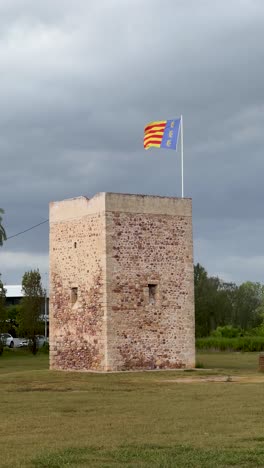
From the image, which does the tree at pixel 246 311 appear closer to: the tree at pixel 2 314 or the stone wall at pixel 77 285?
the tree at pixel 2 314

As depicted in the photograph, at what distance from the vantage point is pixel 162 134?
104 ft

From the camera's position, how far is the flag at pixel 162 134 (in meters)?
31.6

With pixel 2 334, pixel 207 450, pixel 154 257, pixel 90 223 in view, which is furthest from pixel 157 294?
pixel 2 334

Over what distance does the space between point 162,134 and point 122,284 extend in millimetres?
5778

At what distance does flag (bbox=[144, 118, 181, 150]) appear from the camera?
A: 3162 centimetres

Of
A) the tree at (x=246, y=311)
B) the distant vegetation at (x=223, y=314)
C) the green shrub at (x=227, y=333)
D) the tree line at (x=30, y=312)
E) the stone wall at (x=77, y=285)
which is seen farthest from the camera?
the tree at (x=246, y=311)

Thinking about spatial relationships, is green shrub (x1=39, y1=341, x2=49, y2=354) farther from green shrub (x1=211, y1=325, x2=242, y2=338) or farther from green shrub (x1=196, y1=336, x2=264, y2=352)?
green shrub (x1=211, y1=325, x2=242, y2=338)

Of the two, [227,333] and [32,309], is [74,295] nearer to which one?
[32,309]

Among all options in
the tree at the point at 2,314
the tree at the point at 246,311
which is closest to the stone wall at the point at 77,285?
the tree at the point at 2,314

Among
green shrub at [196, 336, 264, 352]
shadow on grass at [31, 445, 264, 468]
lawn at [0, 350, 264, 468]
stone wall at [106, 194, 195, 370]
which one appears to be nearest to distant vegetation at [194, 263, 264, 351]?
green shrub at [196, 336, 264, 352]

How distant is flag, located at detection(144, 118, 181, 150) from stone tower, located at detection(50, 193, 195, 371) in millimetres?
2149

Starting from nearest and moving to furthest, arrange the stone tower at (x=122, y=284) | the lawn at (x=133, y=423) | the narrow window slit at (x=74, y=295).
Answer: the lawn at (x=133, y=423) → the stone tower at (x=122, y=284) → the narrow window slit at (x=74, y=295)

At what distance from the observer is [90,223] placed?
2998 cm

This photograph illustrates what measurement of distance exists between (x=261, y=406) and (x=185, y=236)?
1427 cm
